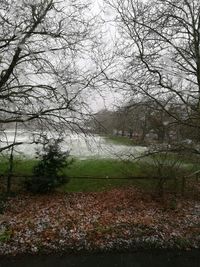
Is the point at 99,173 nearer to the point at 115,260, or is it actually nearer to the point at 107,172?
the point at 107,172

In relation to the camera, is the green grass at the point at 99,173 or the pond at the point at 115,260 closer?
the pond at the point at 115,260

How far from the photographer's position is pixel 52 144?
14.6 meters

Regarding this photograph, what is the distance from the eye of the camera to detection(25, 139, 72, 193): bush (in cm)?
1442

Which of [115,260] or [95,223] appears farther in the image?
[95,223]

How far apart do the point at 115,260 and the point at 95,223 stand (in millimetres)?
1980

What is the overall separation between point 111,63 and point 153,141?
4238 millimetres

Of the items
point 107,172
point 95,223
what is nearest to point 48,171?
point 95,223

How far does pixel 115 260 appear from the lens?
→ 10008mm

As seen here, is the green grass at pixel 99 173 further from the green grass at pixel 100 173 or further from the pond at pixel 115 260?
the pond at pixel 115 260

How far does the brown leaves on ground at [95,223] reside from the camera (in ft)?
34.9

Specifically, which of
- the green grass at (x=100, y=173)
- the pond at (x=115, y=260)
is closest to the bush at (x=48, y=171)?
the green grass at (x=100, y=173)

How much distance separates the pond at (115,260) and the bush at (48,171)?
482 centimetres

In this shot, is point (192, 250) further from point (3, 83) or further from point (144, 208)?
point (3, 83)

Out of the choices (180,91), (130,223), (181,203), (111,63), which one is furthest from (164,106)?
(130,223)
